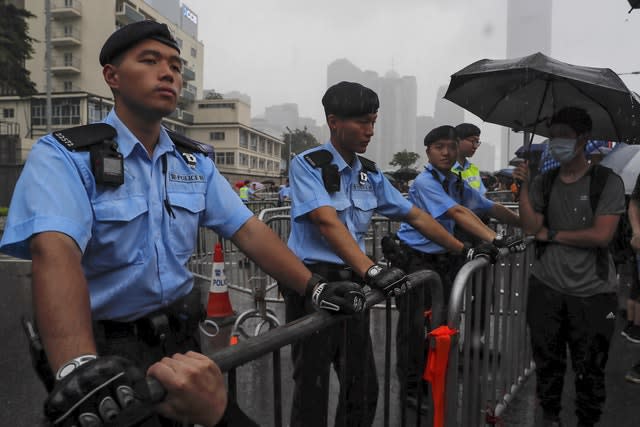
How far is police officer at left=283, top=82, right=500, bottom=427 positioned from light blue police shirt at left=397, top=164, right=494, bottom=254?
34.6 inches

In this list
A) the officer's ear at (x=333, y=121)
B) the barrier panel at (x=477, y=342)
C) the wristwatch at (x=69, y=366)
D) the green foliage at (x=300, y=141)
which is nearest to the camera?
the wristwatch at (x=69, y=366)

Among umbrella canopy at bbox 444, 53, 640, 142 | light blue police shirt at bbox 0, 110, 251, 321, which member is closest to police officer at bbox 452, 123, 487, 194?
umbrella canopy at bbox 444, 53, 640, 142

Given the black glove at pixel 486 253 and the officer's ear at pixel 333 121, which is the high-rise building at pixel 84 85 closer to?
the officer's ear at pixel 333 121

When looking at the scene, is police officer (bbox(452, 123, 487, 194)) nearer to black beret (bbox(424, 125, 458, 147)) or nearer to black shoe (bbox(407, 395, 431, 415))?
black beret (bbox(424, 125, 458, 147))

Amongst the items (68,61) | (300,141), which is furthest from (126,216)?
(300,141)

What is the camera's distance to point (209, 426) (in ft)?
3.74

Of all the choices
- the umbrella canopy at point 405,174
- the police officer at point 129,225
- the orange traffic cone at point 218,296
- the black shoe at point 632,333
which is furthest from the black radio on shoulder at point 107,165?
the umbrella canopy at point 405,174

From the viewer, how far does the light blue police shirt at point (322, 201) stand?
273 centimetres

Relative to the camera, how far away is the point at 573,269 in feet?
10.2

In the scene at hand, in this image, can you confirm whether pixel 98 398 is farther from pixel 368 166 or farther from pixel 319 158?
pixel 368 166

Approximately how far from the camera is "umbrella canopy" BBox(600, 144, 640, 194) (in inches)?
236

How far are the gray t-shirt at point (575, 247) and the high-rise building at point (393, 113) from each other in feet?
342

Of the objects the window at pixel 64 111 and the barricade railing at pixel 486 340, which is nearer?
the barricade railing at pixel 486 340

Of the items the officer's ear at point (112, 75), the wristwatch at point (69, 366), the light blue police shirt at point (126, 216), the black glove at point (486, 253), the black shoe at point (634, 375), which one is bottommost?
the black shoe at point (634, 375)
